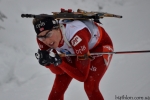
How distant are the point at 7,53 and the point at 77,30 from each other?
353cm

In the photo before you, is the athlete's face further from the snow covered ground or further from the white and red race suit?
the snow covered ground

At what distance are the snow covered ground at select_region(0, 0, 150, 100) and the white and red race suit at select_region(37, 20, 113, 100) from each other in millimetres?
1046

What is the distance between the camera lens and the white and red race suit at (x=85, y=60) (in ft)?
9.50

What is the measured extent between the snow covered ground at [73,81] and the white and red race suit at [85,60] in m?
1.05

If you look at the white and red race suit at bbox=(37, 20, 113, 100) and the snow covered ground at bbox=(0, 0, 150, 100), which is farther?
the snow covered ground at bbox=(0, 0, 150, 100)

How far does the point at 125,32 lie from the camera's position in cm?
715

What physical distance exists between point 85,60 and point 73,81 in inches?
87.7

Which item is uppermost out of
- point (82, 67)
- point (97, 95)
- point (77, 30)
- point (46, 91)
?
point (77, 30)

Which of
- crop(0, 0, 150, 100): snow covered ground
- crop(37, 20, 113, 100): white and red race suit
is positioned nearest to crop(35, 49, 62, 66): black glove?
crop(37, 20, 113, 100): white and red race suit

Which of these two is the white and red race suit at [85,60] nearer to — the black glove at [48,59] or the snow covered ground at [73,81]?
the black glove at [48,59]

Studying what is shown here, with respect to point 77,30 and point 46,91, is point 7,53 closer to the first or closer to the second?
point 46,91

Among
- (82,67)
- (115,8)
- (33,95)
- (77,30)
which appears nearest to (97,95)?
(82,67)

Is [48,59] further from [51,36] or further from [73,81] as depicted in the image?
[73,81]

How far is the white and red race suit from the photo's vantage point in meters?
2.89
